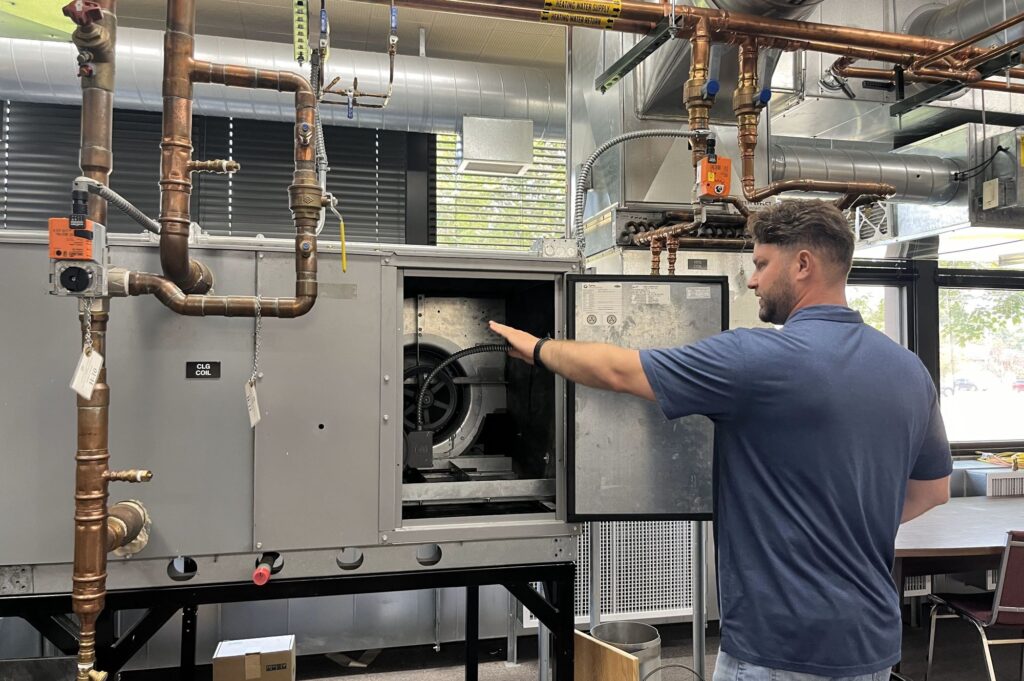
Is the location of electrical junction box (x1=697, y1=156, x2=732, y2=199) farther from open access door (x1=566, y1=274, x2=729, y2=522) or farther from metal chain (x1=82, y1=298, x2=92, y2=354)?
metal chain (x1=82, y1=298, x2=92, y2=354)

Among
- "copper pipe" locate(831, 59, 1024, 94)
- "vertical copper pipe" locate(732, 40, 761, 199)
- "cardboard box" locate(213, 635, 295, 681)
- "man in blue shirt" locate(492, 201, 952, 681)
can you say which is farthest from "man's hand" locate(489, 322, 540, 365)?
"copper pipe" locate(831, 59, 1024, 94)

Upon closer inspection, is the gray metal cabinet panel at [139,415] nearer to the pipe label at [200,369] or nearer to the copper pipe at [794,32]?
the pipe label at [200,369]

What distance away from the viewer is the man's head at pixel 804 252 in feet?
4.11

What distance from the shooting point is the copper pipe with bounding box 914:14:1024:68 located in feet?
6.66

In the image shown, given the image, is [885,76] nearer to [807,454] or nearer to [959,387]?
[807,454]

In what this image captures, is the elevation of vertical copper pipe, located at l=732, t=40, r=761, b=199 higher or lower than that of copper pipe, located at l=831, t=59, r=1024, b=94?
lower

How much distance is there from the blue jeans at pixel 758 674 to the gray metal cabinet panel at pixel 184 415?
1.07 metres

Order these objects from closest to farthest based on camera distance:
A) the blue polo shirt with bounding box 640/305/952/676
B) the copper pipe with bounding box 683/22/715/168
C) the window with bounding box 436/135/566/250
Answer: the blue polo shirt with bounding box 640/305/952/676, the copper pipe with bounding box 683/22/715/168, the window with bounding box 436/135/566/250

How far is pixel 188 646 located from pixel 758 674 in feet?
4.39

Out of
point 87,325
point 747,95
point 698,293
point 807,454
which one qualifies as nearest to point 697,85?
point 747,95

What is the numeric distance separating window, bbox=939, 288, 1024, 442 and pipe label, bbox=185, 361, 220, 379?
13.8 ft

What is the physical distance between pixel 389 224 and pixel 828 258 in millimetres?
2524

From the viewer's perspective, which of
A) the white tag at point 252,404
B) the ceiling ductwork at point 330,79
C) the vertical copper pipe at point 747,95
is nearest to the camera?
the white tag at point 252,404

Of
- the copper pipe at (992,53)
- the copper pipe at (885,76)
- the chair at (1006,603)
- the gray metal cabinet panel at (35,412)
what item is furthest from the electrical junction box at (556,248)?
the chair at (1006,603)
